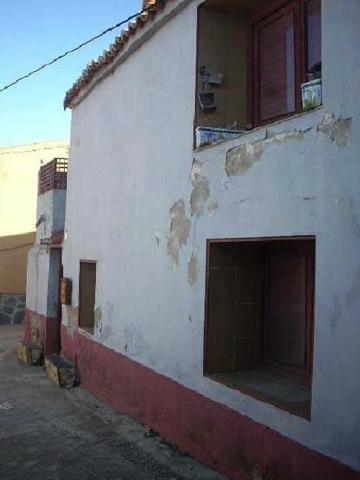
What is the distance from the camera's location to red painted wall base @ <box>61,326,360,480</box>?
169 inches

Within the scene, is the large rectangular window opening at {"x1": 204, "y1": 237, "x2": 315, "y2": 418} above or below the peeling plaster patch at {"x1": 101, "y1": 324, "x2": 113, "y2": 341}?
above

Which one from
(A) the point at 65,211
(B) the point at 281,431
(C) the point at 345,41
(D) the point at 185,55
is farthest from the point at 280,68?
(A) the point at 65,211

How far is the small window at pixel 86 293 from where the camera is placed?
10031mm

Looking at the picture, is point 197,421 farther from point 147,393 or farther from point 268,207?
point 268,207

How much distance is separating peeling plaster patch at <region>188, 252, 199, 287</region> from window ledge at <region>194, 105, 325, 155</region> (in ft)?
4.23

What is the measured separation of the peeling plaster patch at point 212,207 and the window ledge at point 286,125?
23.8 inches

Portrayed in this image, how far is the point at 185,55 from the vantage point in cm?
649

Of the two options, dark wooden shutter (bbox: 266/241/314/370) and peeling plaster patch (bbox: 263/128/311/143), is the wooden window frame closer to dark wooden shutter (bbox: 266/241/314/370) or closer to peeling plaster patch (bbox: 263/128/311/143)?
peeling plaster patch (bbox: 263/128/311/143)

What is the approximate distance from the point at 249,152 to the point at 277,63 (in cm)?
136

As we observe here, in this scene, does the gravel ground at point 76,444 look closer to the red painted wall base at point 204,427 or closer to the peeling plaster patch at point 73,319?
the red painted wall base at point 204,427

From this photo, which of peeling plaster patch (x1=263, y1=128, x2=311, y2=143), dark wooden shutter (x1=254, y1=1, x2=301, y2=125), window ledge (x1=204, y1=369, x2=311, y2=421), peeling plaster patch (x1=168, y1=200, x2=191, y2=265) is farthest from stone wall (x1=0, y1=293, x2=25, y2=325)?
peeling plaster patch (x1=263, y1=128, x2=311, y2=143)

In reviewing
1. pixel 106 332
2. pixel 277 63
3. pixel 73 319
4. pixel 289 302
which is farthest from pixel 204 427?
pixel 73 319

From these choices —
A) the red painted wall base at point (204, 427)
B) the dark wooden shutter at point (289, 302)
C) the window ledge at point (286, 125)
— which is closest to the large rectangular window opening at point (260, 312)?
the dark wooden shutter at point (289, 302)

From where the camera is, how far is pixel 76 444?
6625mm
